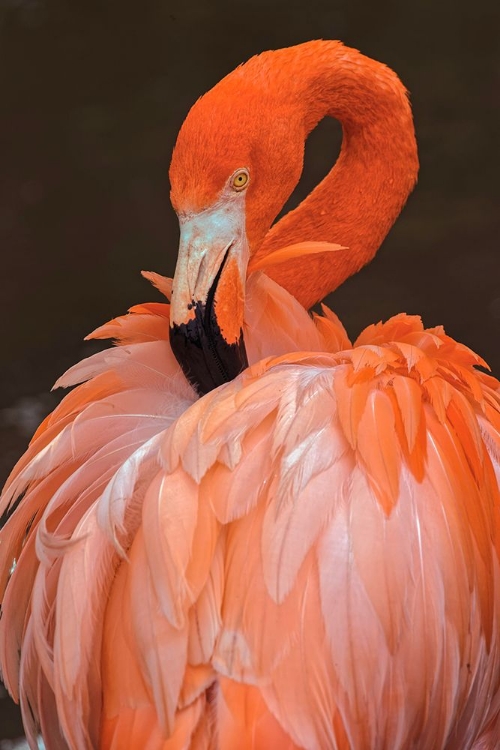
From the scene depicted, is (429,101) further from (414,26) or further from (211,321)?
(211,321)

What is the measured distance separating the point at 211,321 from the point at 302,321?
18cm

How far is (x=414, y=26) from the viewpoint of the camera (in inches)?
160

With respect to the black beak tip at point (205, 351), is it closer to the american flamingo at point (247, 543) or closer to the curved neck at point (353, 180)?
the american flamingo at point (247, 543)

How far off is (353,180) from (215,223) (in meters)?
0.46

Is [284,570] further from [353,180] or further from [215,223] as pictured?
[353,180]

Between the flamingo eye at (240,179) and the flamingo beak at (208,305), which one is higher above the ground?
the flamingo eye at (240,179)

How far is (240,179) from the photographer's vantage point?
5.98 ft

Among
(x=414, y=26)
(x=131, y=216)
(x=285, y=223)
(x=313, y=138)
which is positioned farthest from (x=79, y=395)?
(x=414, y=26)

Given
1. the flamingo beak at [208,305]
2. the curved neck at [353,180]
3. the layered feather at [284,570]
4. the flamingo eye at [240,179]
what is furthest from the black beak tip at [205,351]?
the curved neck at [353,180]

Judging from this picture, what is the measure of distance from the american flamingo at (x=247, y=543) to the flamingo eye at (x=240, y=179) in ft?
0.12

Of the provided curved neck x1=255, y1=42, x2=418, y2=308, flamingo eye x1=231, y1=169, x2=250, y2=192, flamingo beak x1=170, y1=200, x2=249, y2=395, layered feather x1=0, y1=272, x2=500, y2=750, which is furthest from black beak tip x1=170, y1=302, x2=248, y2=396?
curved neck x1=255, y1=42, x2=418, y2=308

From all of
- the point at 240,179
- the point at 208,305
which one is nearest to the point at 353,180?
the point at 240,179

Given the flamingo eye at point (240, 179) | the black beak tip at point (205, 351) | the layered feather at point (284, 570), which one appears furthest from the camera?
the flamingo eye at point (240, 179)

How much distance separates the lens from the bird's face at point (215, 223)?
172 centimetres
